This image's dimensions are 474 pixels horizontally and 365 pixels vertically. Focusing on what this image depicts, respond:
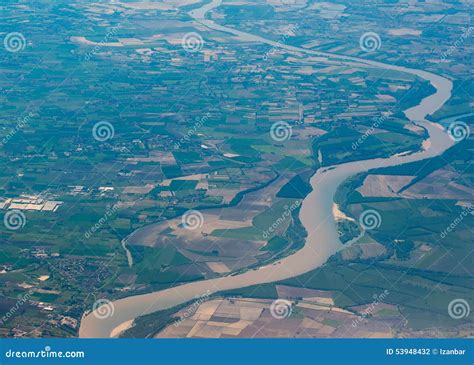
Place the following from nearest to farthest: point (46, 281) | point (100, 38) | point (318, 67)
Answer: point (46, 281) < point (318, 67) < point (100, 38)

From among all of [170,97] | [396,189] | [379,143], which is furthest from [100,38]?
[396,189]

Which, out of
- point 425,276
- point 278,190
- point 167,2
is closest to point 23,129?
point 278,190

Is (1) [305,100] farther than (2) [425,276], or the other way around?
(1) [305,100]

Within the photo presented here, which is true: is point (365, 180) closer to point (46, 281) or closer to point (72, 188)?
point (72, 188)

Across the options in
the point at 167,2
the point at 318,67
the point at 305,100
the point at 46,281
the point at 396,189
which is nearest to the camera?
the point at 46,281

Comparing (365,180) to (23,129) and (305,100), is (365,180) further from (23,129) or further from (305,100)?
(23,129)

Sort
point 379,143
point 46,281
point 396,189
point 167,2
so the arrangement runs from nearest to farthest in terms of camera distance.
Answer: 1. point 46,281
2. point 396,189
3. point 379,143
4. point 167,2
